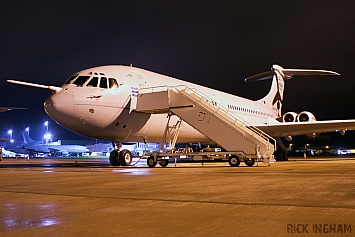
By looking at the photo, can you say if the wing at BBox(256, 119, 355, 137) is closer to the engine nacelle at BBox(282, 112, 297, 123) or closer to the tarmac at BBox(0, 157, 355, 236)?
the engine nacelle at BBox(282, 112, 297, 123)

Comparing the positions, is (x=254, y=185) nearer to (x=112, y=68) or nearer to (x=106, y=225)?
(x=106, y=225)

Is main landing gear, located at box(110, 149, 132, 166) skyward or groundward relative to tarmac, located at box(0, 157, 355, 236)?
skyward

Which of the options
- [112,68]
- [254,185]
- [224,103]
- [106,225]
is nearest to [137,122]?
[112,68]

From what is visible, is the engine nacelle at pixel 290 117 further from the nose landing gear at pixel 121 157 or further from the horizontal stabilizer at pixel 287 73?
the nose landing gear at pixel 121 157

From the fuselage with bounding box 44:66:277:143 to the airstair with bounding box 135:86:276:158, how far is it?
79 centimetres

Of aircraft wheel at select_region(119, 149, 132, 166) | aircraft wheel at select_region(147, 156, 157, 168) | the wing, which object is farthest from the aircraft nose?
the wing

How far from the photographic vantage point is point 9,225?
17.4 ft

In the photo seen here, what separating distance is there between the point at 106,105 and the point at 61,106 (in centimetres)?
223

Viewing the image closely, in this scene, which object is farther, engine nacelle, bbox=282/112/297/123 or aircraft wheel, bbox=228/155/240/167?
engine nacelle, bbox=282/112/297/123

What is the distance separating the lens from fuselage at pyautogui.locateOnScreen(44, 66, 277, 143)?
1920 cm

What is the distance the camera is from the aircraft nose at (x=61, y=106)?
62.1 ft

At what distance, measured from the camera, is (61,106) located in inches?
744

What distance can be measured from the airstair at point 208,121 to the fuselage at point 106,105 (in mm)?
792

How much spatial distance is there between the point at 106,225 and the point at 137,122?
16372mm
